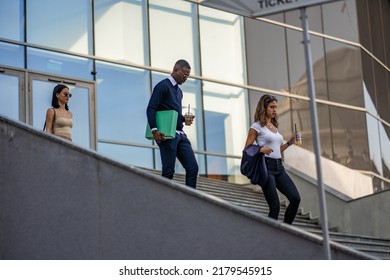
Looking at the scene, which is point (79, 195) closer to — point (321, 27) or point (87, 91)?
point (87, 91)

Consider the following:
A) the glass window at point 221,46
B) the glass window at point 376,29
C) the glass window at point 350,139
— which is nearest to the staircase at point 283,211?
the glass window at point 221,46

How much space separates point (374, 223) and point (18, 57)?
6.76 m

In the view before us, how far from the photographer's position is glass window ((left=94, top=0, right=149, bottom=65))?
19.6 m

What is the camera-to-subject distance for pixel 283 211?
52.1 ft

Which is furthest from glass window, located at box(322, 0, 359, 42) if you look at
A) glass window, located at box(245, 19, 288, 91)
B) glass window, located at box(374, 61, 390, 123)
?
glass window, located at box(245, 19, 288, 91)

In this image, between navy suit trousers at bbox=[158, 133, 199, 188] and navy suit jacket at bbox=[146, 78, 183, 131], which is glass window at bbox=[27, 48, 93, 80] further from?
navy suit trousers at bbox=[158, 133, 199, 188]

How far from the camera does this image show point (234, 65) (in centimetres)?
2178

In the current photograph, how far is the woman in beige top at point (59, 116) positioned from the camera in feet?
47.1

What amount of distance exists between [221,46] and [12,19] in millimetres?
4917

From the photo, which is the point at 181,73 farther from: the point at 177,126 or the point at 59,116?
the point at 59,116

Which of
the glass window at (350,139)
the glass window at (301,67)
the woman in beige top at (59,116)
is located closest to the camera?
the woman in beige top at (59,116)

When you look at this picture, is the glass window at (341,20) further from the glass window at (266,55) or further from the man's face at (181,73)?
the man's face at (181,73)

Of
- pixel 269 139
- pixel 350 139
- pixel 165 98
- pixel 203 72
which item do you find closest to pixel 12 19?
pixel 203 72

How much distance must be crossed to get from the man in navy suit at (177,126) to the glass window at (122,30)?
6.39m
